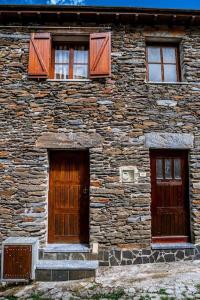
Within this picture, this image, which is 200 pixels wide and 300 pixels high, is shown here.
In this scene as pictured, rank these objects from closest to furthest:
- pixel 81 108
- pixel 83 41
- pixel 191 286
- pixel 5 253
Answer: pixel 191 286
pixel 5 253
pixel 81 108
pixel 83 41

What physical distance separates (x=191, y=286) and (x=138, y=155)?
111 inches

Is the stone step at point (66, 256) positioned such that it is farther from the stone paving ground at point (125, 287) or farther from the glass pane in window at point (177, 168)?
the glass pane in window at point (177, 168)

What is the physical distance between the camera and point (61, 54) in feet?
22.5

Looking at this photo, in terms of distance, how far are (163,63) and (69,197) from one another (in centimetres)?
407

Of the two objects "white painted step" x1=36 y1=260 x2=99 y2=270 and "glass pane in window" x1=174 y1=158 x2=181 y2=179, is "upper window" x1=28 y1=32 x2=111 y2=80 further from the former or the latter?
"white painted step" x1=36 y1=260 x2=99 y2=270

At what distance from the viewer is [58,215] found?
632 centimetres

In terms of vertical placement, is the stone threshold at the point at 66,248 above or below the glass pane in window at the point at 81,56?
below

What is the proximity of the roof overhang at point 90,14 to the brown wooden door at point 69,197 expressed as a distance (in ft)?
10.8

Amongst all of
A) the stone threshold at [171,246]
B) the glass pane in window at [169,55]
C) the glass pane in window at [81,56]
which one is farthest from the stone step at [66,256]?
the glass pane in window at [169,55]

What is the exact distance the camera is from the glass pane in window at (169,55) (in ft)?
22.7

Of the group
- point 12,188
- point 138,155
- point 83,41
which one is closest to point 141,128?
point 138,155

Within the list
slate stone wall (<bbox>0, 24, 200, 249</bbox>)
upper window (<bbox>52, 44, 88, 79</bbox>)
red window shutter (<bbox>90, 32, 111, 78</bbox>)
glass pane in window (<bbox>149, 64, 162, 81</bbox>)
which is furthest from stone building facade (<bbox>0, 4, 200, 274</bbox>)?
upper window (<bbox>52, 44, 88, 79</bbox>)

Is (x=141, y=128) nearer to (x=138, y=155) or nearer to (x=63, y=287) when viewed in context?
(x=138, y=155)

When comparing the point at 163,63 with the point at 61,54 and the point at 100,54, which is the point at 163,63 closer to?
the point at 100,54
